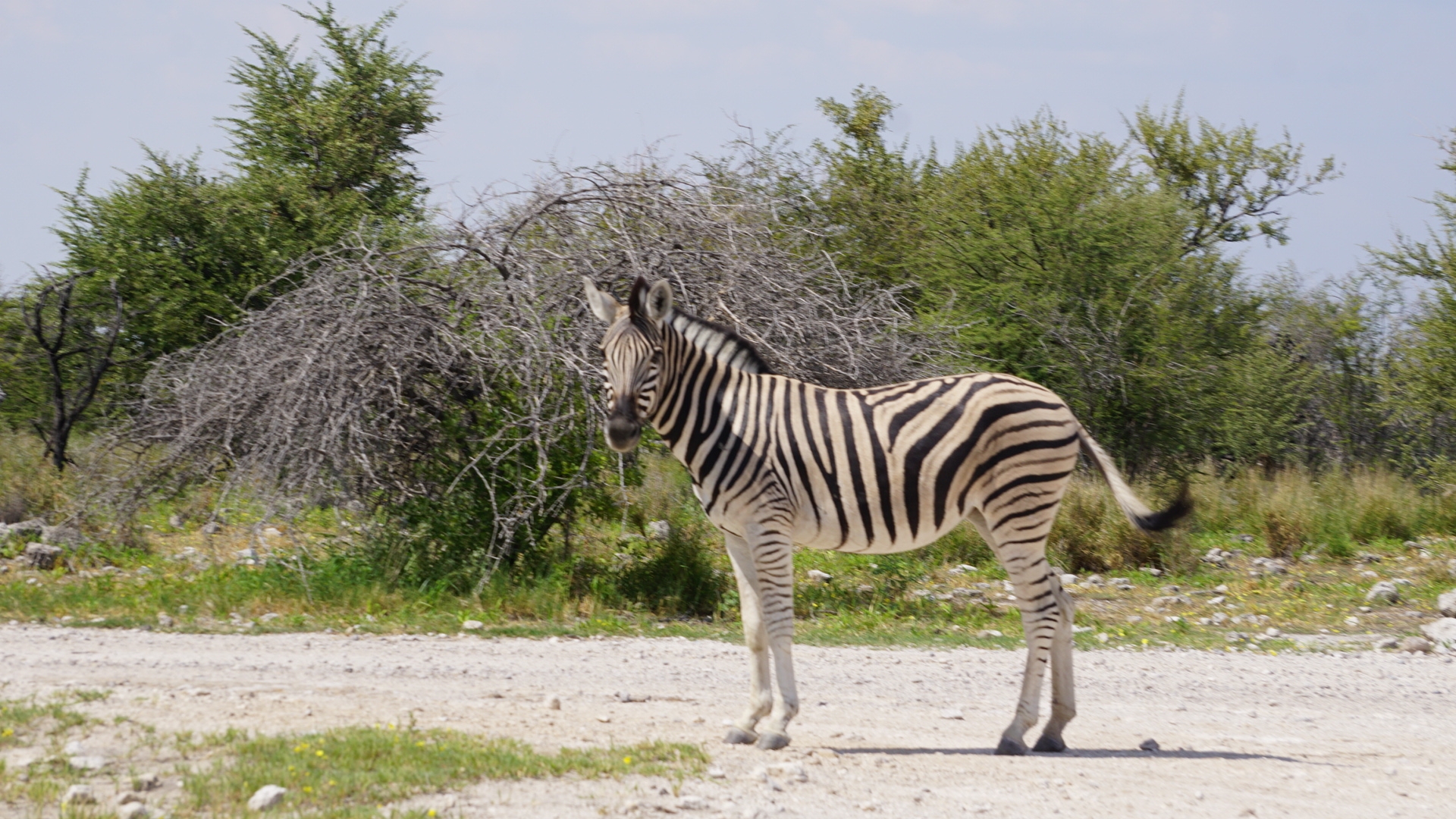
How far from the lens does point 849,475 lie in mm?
7059

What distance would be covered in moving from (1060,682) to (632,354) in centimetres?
312

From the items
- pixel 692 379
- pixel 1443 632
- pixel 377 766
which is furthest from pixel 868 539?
pixel 1443 632

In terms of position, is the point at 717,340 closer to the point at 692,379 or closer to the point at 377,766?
the point at 692,379

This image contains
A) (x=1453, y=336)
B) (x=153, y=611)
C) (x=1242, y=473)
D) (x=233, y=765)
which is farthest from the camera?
(x=1242, y=473)

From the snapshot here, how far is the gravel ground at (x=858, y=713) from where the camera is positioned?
586 centimetres

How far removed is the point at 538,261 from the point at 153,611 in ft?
15.4

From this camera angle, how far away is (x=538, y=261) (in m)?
12.1

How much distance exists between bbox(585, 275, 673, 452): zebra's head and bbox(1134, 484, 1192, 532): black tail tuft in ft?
10.0

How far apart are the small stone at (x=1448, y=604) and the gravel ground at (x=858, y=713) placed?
6.71ft

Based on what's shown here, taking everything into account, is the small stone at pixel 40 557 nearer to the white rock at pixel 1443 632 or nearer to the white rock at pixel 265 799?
the white rock at pixel 265 799

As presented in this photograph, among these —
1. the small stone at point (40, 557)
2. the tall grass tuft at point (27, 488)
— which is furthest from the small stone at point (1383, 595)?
the tall grass tuft at point (27, 488)

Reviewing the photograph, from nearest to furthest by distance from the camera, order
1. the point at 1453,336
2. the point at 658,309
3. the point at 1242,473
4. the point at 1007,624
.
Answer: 1. the point at 658,309
2. the point at 1007,624
3. the point at 1453,336
4. the point at 1242,473

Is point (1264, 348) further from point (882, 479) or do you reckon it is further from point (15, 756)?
point (15, 756)

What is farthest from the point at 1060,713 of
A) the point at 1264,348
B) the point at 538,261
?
the point at 1264,348
